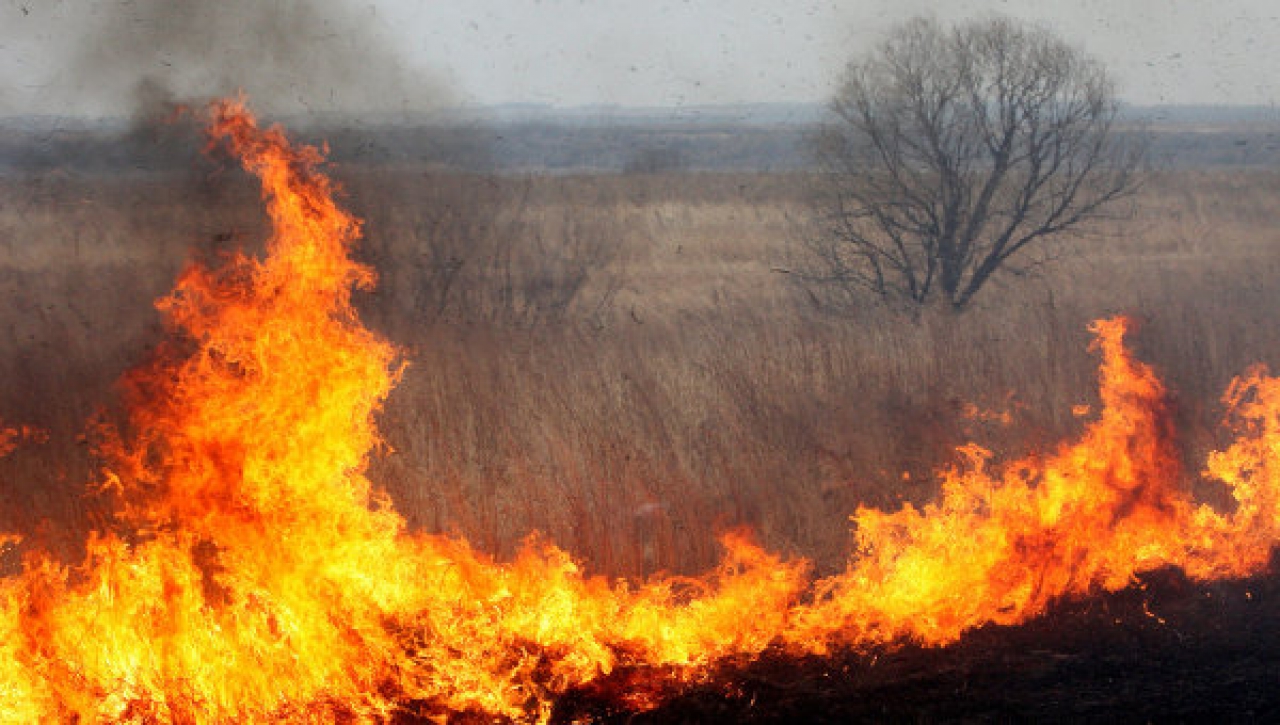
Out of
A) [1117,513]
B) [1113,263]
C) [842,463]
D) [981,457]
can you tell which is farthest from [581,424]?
[1113,263]

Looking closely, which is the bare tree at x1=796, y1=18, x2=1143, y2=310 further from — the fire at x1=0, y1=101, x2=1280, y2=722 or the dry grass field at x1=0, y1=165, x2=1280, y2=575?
the fire at x1=0, y1=101, x2=1280, y2=722

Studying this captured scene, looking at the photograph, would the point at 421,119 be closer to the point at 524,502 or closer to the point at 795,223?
the point at 524,502

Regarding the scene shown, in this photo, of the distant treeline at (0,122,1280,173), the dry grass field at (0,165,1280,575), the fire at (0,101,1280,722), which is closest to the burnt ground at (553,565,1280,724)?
the fire at (0,101,1280,722)

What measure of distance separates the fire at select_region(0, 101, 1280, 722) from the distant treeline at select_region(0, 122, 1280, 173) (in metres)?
4.11

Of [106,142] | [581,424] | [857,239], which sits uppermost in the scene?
[106,142]

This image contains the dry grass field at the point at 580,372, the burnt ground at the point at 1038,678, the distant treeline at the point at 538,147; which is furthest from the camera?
the distant treeline at the point at 538,147

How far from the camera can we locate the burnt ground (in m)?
A: 6.59

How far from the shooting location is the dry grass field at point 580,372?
382 inches

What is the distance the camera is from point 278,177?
7.83 meters

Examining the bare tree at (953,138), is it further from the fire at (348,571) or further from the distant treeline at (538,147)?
the fire at (348,571)

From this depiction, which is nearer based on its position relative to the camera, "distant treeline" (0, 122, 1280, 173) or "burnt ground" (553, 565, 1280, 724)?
"burnt ground" (553, 565, 1280, 724)

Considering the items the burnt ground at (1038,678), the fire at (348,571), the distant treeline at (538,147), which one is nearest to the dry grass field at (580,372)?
the distant treeline at (538,147)

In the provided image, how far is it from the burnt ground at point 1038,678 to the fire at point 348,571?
0.20 metres

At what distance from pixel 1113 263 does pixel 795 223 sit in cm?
648
